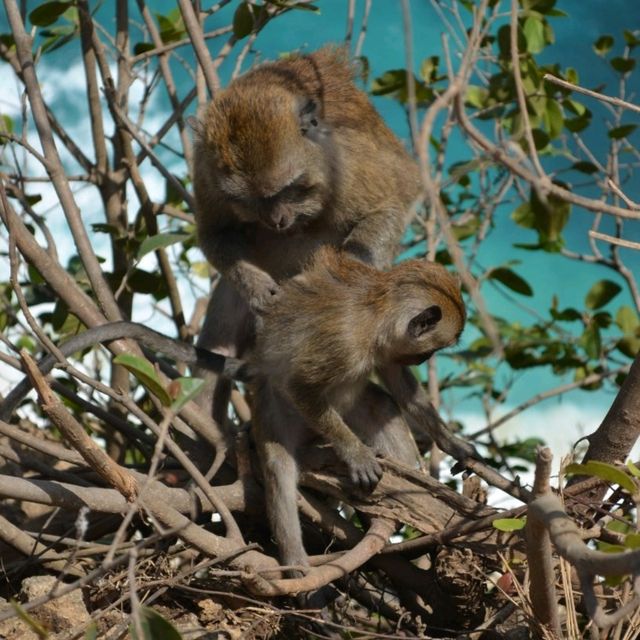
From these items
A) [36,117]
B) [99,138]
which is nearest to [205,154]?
[36,117]

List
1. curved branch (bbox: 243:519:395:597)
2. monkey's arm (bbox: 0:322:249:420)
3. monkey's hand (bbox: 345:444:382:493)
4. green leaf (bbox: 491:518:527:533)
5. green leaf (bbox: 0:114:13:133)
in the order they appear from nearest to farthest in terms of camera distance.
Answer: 1. green leaf (bbox: 491:518:527:533)
2. curved branch (bbox: 243:519:395:597)
3. monkey's arm (bbox: 0:322:249:420)
4. monkey's hand (bbox: 345:444:382:493)
5. green leaf (bbox: 0:114:13:133)

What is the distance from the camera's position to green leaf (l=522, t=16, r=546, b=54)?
614cm

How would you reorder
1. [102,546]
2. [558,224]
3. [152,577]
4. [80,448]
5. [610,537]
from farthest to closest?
[558,224]
[102,546]
[152,577]
[610,537]
[80,448]

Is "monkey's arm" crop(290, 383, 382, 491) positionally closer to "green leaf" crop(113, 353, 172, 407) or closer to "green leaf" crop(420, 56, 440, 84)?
"green leaf" crop(113, 353, 172, 407)

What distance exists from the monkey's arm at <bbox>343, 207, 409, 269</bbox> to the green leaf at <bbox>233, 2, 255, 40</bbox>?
127cm

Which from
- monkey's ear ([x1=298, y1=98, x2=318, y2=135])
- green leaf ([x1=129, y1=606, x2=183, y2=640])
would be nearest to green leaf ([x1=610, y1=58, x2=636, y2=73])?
monkey's ear ([x1=298, y1=98, x2=318, y2=135])

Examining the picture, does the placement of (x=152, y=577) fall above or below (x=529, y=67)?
below

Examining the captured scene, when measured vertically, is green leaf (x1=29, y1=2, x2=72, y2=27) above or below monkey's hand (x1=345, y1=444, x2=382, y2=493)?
above

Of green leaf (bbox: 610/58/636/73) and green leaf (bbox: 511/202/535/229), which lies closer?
green leaf (bbox: 511/202/535/229)

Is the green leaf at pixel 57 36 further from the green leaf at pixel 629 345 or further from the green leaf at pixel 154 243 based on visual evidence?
the green leaf at pixel 629 345

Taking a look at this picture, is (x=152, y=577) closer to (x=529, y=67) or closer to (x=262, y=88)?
(x=262, y=88)

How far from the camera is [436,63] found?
7.10 meters

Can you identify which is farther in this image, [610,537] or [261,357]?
[261,357]

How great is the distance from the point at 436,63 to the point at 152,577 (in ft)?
14.4
